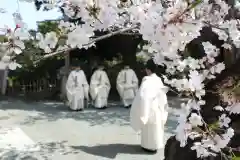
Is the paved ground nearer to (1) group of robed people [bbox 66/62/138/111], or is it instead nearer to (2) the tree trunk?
(1) group of robed people [bbox 66/62/138/111]

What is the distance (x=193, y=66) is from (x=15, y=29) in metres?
1.50

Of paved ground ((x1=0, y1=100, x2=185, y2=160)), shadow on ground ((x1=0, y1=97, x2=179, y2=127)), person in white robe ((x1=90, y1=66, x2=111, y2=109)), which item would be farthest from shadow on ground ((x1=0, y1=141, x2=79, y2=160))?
person in white robe ((x1=90, y1=66, x2=111, y2=109))

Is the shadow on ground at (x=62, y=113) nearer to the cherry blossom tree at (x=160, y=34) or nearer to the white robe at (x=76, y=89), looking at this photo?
the white robe at (x=76, y=89)

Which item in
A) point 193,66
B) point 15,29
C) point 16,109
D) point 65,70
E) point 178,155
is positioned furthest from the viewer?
point 65,70

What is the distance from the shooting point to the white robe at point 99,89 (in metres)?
12.8

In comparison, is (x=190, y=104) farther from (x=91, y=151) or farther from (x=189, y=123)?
(x=91, y=151)

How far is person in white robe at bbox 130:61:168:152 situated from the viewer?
708 cm

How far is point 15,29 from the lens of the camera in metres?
1.96

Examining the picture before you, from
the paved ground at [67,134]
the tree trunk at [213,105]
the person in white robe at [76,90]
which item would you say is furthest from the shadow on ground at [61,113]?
the tree trunk at [213,105]

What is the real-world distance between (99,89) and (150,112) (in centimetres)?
596

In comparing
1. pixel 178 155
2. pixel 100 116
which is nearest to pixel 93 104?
pixel 100 116

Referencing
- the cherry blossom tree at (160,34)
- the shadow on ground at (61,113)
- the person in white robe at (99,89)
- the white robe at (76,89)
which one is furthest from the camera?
the person in white robe at (99,89)

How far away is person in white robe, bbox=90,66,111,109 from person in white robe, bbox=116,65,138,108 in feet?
1.57

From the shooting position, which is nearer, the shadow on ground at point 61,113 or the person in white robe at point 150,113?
the person in white robe at point 150,113
